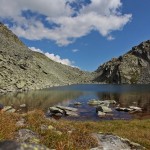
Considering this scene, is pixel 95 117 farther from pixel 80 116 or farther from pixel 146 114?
pixel 146 114

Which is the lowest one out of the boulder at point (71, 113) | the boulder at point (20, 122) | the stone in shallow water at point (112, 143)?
the boulder at point (71, 113)

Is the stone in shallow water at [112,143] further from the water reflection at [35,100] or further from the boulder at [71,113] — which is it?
the water reflection at [35,100]

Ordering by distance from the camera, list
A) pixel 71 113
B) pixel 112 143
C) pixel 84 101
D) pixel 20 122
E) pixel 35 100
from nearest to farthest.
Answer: pixel 112 143 → pixel 20 122 → pixel 71 113 → pixel 84 101 → pixel 35 100

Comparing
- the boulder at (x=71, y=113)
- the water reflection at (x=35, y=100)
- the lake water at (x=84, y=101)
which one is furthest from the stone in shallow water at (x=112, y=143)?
the water reflection at (x=35, y=100)

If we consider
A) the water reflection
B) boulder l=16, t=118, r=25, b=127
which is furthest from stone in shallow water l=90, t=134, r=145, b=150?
the water reflection

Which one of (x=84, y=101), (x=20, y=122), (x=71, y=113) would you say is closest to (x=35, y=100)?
(x=84, y=101)

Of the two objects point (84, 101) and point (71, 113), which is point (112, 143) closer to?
point (71, 113)

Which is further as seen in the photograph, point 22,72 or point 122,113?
point 22,72

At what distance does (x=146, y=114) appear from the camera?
60469mm

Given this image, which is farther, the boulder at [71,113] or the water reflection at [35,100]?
the water reflection at [35,100]

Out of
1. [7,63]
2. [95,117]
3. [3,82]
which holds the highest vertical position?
[7,63]

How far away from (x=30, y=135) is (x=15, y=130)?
0.92m

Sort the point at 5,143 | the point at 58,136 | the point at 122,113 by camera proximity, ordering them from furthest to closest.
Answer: the point at 122,113 → the point at 58,136 → the point at 5,143

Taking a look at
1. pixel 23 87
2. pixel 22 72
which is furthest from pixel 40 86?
pixel 23 87
